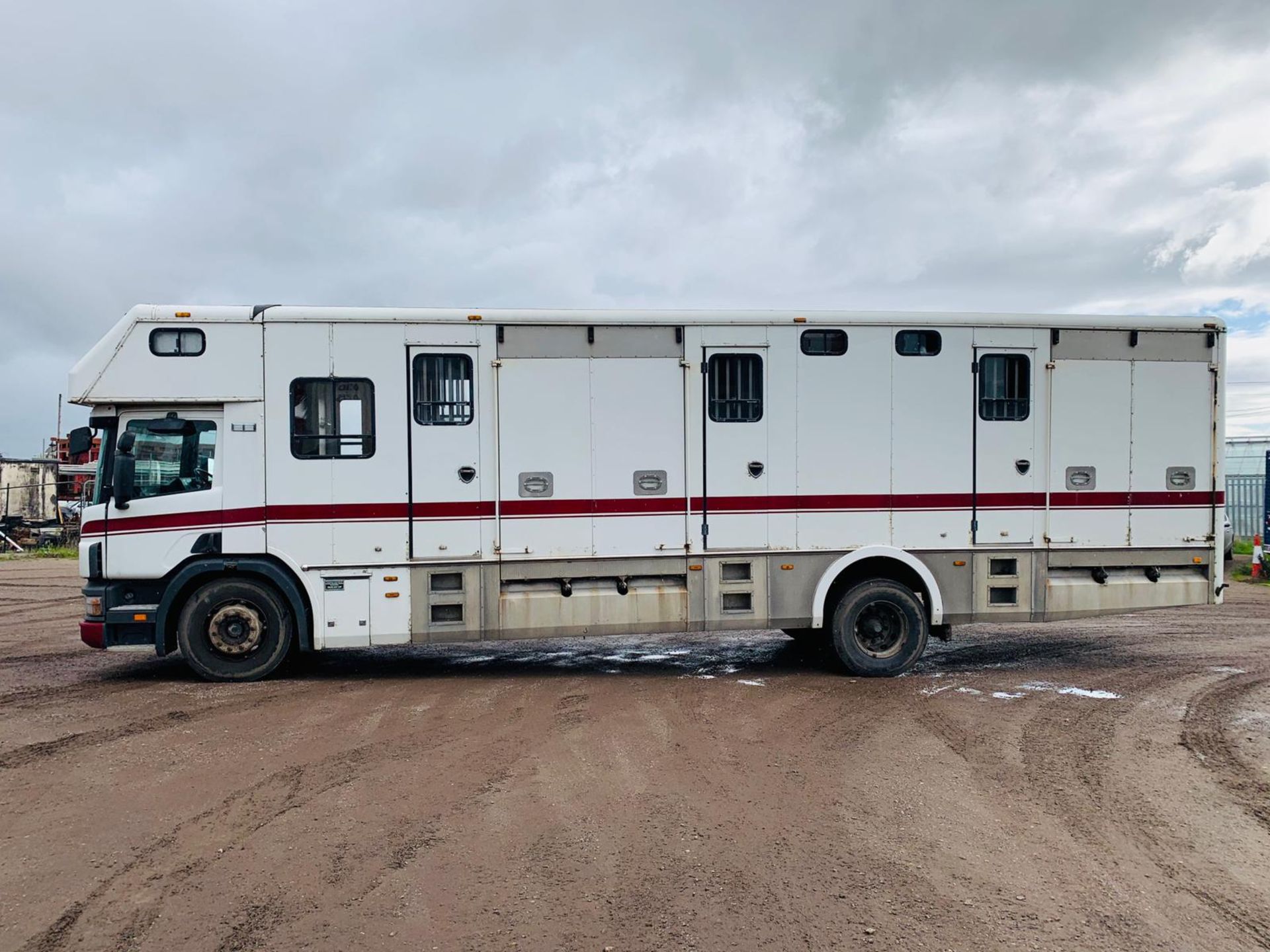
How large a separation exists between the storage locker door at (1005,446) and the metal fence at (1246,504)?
17600mm

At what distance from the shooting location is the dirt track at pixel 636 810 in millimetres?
→ 3764

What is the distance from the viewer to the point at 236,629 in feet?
26.3

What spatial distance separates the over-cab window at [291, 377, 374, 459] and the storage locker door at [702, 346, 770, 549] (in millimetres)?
3300

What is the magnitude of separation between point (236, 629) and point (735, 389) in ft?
17.6

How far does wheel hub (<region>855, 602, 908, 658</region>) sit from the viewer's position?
846 centimetres

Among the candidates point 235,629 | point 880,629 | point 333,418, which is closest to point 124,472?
point 235,629

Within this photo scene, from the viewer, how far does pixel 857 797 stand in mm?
5195

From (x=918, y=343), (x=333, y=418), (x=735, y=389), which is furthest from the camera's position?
(x=918, y=343)

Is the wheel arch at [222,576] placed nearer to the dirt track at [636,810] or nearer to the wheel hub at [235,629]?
the wheel hub at [235,629]

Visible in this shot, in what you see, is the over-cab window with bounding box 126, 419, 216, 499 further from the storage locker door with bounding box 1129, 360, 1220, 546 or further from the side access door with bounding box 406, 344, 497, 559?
the storage locker door with bounding box 1129, 360, 1220, 546

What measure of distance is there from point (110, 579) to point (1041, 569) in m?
9.10

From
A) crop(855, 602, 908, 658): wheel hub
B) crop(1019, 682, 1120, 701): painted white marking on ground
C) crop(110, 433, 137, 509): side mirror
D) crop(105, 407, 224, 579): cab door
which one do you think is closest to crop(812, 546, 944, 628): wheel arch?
crop(855, 602, 908, 658): wheel hub

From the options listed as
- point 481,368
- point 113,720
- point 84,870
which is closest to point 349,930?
point 84,870

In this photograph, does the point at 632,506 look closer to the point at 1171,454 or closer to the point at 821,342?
→ the point at 821,342
